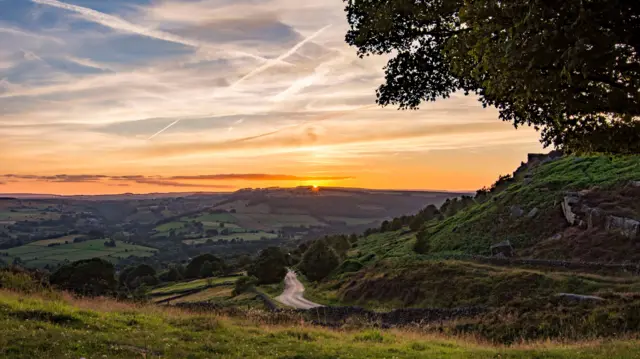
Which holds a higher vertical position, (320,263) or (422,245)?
(422,245)

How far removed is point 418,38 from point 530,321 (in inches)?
694

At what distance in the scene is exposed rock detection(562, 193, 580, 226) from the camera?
215 feet

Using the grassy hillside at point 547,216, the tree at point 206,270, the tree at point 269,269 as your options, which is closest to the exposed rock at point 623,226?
the grassy hillside at point 547,216

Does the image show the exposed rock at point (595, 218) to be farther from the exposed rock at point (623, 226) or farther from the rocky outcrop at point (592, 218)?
the exposed rock at point (623, 226)

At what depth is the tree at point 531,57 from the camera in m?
9.84

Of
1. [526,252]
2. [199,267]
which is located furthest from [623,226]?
[199,267]

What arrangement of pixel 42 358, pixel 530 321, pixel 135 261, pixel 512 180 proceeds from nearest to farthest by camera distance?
pixel 42 358
pixel 530 321
pixel 512 180
pixel 135 261

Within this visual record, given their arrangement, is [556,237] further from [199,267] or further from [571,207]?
[199,267]

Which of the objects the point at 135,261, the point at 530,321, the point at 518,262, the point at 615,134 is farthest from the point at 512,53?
the point at 135,261

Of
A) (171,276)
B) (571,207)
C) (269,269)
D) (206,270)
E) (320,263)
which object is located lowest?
(171,276)

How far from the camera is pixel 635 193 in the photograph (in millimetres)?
64562

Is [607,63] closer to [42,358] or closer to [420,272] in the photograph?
[42,358]

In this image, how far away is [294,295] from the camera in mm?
73875

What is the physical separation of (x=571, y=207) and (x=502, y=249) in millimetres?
11852
